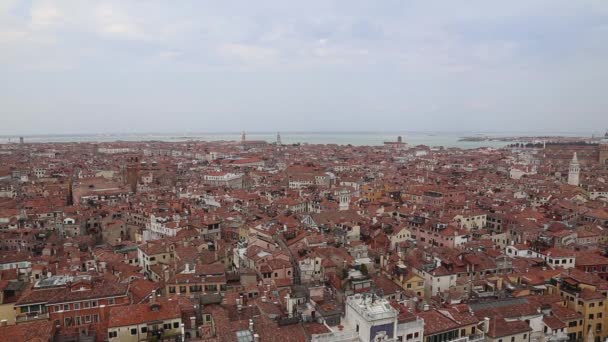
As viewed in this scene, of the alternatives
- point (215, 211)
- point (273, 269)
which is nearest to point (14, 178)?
point (215, 211)

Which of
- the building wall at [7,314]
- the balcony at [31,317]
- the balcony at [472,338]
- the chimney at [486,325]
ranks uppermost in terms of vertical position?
the chimney at [486,325]

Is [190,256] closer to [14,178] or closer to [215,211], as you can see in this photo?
[215,211]

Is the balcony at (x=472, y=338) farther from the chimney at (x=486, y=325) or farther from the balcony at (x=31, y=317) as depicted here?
the balcony at (x=31, y=317)

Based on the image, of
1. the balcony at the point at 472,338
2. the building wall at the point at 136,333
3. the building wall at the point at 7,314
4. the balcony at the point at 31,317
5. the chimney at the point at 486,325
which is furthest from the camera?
the building wall at the point at 7,314

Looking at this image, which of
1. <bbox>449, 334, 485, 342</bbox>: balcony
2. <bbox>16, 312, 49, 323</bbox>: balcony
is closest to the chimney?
<bbox>449, 334, 485, 342</bbox>: balcony

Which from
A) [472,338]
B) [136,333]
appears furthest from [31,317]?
[472,338]

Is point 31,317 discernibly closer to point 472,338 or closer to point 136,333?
point 136,333

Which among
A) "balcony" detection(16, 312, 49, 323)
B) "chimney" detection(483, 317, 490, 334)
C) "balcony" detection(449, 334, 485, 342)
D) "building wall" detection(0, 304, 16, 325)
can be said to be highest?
"chimney" detection(483, 317, 490, 334)

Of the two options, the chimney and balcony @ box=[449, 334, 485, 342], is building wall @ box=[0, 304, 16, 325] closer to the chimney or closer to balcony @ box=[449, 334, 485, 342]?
balcony @ box=[449, 334, 485, 342]

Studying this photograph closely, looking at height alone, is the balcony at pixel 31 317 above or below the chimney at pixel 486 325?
below

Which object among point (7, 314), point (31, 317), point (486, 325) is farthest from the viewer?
point (7, 314)

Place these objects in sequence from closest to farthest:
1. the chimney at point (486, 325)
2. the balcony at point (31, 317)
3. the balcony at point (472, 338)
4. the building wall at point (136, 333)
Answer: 1. the balcony at point (472, 338)
2. the building wall at point (136, 333)
3. the chimney at point (486, 325)
4. the balcony at point (31, 317)

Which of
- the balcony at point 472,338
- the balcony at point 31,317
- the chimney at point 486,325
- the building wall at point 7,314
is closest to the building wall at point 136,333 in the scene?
the balcony at point 31,317
